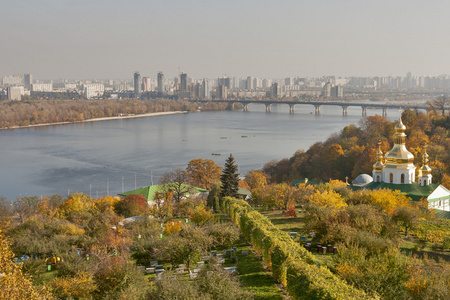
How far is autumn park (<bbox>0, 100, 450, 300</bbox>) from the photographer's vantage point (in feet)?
13.5

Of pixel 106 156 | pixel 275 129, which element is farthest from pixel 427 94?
pixel 106 156

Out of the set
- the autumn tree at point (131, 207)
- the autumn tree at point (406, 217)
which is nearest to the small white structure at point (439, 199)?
the autumn tree at point (406, 217)

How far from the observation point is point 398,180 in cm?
1032

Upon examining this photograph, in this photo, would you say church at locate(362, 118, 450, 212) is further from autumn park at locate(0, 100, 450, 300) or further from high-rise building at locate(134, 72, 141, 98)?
high-rise building at locate(134, 72, 141, 98)

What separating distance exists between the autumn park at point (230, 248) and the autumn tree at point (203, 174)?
1.55 meters

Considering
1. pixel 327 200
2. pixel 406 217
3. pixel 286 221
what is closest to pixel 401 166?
pixel 327 200

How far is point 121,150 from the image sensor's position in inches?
902

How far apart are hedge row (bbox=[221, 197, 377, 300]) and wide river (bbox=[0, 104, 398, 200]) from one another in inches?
337

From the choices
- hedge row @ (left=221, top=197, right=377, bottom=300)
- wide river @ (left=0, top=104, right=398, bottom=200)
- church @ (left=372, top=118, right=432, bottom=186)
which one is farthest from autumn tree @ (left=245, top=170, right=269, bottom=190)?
hedge row @ (left=221, top=197, right=377, bottom=300)

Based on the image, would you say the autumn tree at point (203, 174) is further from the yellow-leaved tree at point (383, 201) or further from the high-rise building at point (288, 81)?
the high-rise building at point (288, 81)

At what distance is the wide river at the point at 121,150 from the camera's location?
16094mm

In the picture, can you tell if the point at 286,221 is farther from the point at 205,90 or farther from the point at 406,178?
the point at 205,90

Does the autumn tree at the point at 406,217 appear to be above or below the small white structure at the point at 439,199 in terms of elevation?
above

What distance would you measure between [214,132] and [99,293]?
26.1 m
